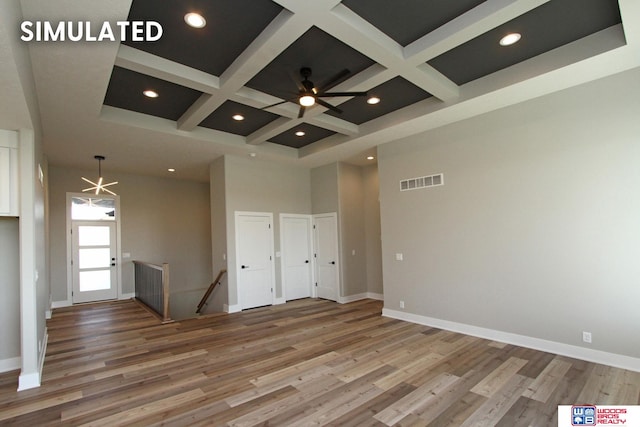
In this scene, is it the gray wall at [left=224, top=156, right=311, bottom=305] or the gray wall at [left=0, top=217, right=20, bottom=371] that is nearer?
the gray wall at [left=0, top=217, right=20, bottom=371]

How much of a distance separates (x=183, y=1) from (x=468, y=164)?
4094mm

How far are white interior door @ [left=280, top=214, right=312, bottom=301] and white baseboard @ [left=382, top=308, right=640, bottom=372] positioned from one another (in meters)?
2.73

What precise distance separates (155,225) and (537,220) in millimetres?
8416

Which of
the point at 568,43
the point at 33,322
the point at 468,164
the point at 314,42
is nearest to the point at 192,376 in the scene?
the point at 33,322

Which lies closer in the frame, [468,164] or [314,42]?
[314,42]

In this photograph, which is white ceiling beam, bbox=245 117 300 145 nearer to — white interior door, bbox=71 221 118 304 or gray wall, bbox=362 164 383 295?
gray wall, bbox=362 164 383 295

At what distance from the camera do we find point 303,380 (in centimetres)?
329

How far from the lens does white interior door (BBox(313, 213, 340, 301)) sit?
7238mm

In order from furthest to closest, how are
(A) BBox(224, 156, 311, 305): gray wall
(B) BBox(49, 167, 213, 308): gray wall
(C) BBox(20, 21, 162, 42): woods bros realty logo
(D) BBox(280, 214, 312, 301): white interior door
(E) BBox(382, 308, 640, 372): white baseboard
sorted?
(D) BBox(280, 214, 312, 301): white interior door < (B) BBox(49, 167, 213, 308): gray wall < (A) BBox(224, 156, 311, 305): gray wall < (E) BBox(382, 308, 640, 372): white baseboard < (C) BBox(20, 21, 162, 42): woods bros realty logo

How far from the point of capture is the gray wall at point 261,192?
646cm

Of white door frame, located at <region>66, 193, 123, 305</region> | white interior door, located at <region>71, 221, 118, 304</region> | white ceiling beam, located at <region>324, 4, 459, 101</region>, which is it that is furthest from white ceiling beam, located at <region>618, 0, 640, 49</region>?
white interior door, located at <region>71, 221, 118, 304</region>

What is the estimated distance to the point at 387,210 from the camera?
5844mm

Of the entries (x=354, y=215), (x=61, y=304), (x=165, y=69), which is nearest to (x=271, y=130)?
(x=165, y=69)

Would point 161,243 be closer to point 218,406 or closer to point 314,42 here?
point 218,406
